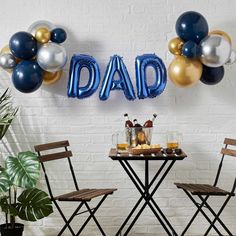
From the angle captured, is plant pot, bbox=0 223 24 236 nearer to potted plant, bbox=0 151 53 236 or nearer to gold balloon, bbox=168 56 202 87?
potted plant, bbox=0 151 53 236

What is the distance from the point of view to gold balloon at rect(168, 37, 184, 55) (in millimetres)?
4113

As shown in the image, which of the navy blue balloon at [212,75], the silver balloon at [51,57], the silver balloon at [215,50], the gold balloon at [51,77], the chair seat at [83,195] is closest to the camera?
the chair seat at [83,195]

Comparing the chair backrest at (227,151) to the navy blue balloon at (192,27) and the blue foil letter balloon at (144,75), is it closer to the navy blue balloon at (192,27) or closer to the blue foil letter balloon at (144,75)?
the blue foil letter balloon at (144,75)

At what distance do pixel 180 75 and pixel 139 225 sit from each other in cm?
141

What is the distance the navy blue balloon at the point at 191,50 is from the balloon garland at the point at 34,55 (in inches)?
37.1

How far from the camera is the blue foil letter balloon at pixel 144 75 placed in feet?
14.3

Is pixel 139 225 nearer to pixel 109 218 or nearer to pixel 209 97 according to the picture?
pixel 109 218

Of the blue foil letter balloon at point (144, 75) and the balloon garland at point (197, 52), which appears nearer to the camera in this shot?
the balloon garland at point (197, 52)

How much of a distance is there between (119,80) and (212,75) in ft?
2.55

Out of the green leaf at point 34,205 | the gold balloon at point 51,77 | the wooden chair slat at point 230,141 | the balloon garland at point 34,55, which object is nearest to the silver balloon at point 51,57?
the balloon garland at point 34,55

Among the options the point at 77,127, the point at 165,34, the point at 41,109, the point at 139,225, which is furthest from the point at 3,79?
the point at 139,225

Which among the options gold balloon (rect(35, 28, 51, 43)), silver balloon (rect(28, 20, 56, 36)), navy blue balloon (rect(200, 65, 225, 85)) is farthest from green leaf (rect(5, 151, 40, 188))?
navy blue balloon (rect(200, 65, 225, 85))

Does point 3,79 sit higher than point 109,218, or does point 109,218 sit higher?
point 3,79

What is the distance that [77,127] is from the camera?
4.59 m
